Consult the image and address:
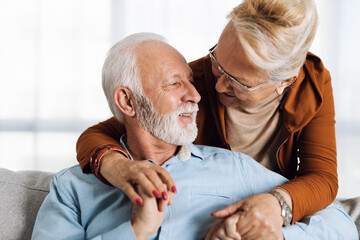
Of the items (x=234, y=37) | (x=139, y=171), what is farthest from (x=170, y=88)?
(x=139, y=171)

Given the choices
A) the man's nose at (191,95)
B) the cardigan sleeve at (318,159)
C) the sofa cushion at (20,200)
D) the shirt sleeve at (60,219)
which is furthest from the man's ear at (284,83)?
the sofa cushion at (20,200)

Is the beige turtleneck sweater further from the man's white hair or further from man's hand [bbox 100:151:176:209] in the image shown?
man's hand [bbox 100:151:176:209]

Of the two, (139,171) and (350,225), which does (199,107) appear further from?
(350,225)

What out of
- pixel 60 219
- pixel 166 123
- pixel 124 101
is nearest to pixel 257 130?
pixel 166 123

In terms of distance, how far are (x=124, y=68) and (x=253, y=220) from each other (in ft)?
2.45

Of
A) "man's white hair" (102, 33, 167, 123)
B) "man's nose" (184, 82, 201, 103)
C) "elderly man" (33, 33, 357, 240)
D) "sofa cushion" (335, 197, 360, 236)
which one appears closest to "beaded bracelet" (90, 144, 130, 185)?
"elderly man" (33, 33, 357, 240)

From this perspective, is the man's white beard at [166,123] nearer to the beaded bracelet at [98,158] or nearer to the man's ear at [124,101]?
the man's ear at [124,101]

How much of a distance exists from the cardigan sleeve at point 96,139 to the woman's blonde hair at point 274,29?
24.5 inches

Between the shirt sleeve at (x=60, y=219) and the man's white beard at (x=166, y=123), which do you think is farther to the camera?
the man's white beard at (x=166, y=123)

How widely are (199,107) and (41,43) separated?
10.7 feet

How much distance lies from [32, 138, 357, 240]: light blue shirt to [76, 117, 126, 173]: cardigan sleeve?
3.7 inches

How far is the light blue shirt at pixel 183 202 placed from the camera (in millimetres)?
1444

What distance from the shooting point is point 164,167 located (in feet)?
5.17

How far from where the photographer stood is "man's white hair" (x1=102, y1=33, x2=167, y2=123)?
158 cm
